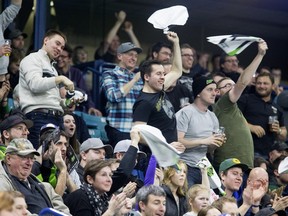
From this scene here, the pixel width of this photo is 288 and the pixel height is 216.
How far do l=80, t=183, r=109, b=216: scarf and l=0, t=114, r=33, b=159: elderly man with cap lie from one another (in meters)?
1.46

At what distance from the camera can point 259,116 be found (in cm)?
1554

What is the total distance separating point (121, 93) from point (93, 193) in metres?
3.73

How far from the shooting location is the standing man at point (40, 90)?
41.8 feet

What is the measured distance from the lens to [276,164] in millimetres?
14859

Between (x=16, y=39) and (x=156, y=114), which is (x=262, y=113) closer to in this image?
(x=156, y=114)

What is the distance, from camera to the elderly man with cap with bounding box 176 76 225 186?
43.3 ft

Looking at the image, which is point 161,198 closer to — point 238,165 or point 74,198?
point 74,198

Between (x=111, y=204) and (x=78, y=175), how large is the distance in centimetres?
217

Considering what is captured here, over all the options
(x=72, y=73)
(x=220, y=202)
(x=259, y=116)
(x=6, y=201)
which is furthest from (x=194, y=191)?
(x=72, y=73)

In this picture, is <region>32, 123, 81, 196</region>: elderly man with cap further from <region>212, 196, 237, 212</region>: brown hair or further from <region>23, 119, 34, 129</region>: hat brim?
<region>212, 196, 237, 212</region>: brown hair

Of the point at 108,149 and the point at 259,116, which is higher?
the point at 108,149

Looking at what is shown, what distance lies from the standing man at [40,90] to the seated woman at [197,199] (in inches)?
87.0

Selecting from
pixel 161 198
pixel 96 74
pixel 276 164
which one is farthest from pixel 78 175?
pixel 96 74

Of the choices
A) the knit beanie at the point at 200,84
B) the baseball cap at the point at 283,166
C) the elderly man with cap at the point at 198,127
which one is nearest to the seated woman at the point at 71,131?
the elderly man with cap at the point at 198,127
